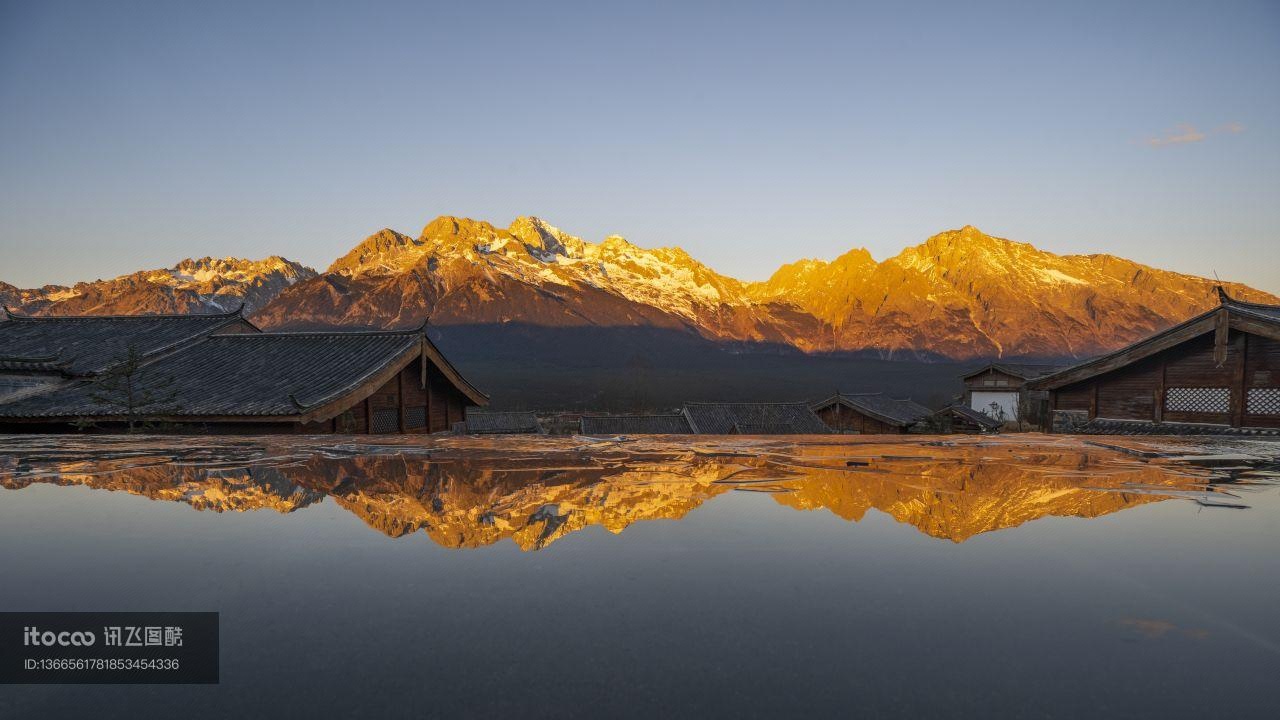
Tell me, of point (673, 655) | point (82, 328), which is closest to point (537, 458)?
point (673, 655)

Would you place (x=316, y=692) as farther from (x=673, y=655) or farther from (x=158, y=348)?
(x=158, y=348)

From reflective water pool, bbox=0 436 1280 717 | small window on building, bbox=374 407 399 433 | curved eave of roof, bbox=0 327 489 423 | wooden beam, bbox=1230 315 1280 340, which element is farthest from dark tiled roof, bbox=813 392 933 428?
reflective water pool, bbox=0 436 1280 717

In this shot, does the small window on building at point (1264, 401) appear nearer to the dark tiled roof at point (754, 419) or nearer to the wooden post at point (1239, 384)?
the wooden post at point (1239, 384)

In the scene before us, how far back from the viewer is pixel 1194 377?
1730 centimetres

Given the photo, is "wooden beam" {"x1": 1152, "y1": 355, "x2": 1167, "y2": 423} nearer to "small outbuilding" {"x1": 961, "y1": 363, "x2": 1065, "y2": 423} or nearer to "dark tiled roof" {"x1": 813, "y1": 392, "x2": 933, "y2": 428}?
"small outbuilding" {"x1": 961, "y1": 363, "x2": 1065, "y2": 423}

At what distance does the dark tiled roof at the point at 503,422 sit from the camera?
4691 cm

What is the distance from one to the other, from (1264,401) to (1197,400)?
137 centimetres

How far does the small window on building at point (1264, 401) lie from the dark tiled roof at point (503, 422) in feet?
121

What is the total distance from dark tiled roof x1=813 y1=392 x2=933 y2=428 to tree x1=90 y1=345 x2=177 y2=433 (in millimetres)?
38502

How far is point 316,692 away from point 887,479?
6.14 metres

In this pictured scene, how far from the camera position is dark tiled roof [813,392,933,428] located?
44469 millimetres

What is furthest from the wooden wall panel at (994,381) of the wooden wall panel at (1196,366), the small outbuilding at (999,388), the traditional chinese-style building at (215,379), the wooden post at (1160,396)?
the traditional chinese-style building at (215,379)

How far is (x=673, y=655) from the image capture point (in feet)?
9.29

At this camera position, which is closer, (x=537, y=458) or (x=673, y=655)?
(x=673, y=655)
